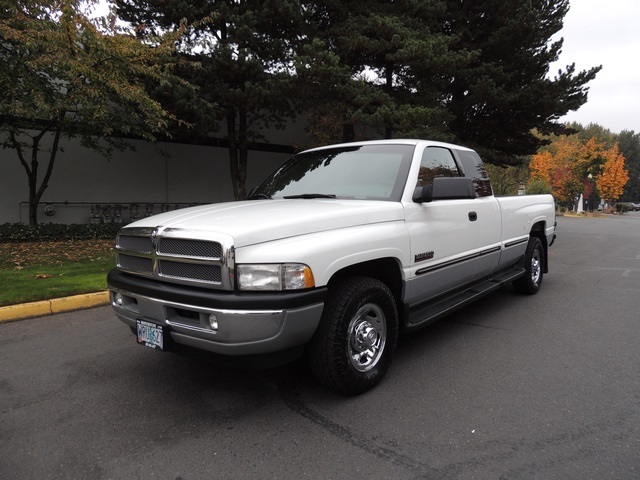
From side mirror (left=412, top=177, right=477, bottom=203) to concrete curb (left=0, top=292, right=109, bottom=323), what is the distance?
14.9ft

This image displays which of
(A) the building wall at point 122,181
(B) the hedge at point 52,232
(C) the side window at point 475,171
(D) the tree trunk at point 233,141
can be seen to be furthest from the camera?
(D) the tree trunk at point 233,141

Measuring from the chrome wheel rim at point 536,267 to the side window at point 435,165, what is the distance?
2497mm

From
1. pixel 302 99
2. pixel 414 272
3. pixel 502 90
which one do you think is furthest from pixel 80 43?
pixel 502 90

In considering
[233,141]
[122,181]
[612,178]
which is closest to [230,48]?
[233,141]

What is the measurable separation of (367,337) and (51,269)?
658 centimetres

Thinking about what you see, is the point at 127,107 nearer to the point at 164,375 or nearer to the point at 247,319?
the point at 164,375

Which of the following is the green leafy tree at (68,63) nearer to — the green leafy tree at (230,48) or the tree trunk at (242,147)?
the green leafy tree at (230,48)

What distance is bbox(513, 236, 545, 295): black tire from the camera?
5.90 m

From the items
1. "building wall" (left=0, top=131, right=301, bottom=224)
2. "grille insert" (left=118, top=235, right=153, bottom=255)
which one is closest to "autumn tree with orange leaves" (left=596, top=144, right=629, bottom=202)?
"building wall" (left=0, top=131, right=301, bottom=224)

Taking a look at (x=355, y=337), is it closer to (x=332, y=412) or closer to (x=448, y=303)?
(x=332, y=412)

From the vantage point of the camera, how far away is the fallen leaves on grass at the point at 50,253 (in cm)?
801

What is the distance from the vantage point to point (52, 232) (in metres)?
11.5

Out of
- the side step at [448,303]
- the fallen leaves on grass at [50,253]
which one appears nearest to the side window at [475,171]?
the side step at [448,303]

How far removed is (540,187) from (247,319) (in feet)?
123
